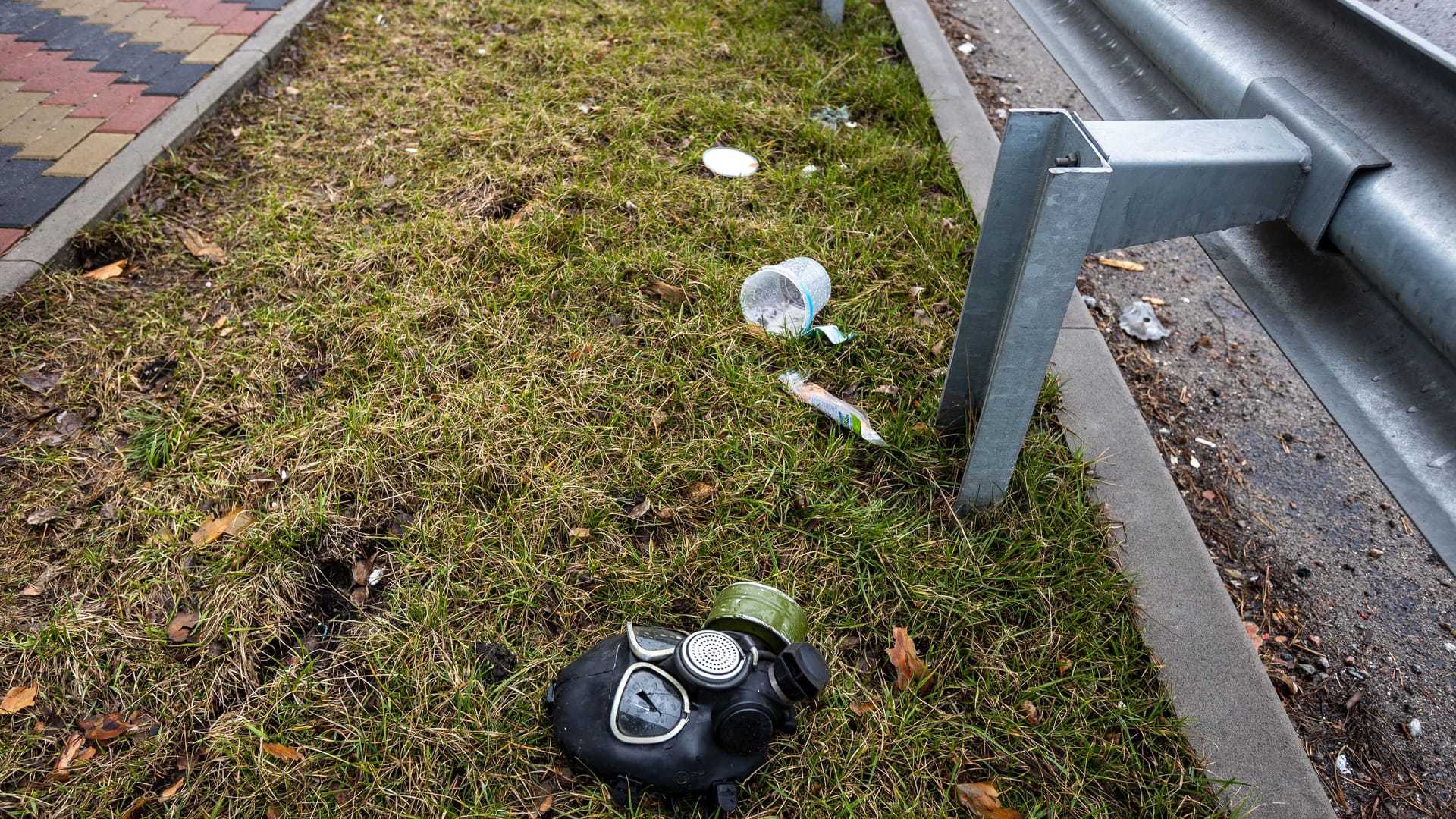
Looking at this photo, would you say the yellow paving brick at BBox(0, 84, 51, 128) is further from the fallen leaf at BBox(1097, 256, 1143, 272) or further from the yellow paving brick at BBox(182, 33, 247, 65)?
the fallen leaf at BBox(1097, 256, 1143, 272)

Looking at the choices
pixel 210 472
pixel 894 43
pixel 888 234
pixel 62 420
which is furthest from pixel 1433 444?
pixel 894 43

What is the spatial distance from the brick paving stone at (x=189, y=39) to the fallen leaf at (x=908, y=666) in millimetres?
4457

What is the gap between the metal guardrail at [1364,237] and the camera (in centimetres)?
117

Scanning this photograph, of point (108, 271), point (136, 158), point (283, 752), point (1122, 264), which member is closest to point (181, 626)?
point (283, 752)

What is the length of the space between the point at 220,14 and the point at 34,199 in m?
1.89

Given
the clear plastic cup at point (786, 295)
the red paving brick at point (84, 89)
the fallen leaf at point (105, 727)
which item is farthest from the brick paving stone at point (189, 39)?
the fallen leaf at point (105, 727)

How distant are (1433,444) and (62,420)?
3321mm

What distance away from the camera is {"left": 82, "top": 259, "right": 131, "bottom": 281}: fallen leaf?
9.93 feet

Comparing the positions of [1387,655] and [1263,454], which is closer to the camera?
[1387,655]

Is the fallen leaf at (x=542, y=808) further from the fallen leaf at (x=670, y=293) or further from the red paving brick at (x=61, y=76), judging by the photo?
the red paving brick at (x=61, y=76)

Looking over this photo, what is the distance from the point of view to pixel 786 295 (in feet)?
10.1

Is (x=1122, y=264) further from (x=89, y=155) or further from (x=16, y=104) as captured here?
(x=16, y=104)

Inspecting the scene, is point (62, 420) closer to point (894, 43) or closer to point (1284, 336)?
point (1284, 336)

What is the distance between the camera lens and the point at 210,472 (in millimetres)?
2381
